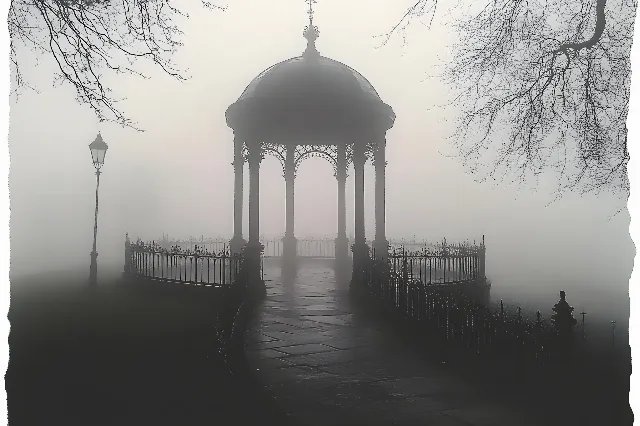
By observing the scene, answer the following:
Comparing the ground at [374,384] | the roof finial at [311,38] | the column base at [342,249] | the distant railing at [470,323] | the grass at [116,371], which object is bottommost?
the grass at [116,371]

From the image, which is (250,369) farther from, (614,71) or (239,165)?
(239,165)

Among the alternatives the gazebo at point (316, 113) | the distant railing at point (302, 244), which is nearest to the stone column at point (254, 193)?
the gazebo at point (316, 113)

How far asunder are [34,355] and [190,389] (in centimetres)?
261

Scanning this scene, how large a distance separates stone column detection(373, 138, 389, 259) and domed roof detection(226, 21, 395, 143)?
1433mm

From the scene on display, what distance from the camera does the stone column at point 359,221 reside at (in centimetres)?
1168

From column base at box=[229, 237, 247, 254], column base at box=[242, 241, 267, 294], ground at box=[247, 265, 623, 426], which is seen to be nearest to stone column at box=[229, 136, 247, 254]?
column base at box=[229, 237, 247, 254]

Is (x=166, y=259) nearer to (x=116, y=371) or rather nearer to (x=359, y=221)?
(x=359, y=221)

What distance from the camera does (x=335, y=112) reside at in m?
11.0

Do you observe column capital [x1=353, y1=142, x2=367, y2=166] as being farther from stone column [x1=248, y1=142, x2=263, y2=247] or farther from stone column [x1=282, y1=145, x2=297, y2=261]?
stone column [x1=282, y1=145, x2=297, y2=261]

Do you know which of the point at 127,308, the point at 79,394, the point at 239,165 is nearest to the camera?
the point at 79,394

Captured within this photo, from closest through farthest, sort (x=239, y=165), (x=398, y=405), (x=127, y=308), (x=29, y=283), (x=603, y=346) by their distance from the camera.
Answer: (x=398, y=405) < (x=29, y=283) < (x=603, y=346) < (x=127, y=308) < (x=239, y=165)

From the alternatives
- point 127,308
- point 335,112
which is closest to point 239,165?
point 335,112

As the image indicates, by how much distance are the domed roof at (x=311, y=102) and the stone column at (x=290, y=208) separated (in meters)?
7.52

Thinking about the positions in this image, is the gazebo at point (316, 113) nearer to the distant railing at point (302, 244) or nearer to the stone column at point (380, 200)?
the stone column at point (380, 200)
